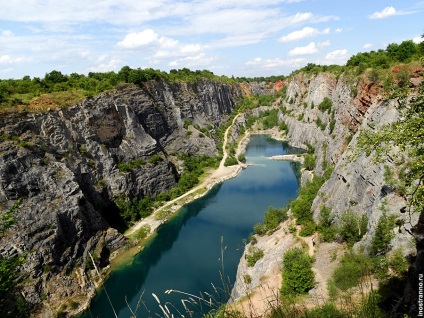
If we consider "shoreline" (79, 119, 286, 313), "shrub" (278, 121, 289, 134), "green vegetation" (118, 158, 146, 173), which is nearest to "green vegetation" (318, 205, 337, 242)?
"shoreline" (79, 119, 286, 313)

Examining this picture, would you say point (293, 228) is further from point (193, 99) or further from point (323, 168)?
point (193, 99)

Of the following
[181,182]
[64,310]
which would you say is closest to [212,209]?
[181,182]

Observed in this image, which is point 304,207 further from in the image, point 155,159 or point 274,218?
point 155,159

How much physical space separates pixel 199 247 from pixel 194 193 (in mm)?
17346

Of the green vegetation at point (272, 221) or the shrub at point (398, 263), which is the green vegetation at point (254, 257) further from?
the shrub at point (398, 263)

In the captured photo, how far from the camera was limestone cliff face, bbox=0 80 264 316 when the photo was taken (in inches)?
1181

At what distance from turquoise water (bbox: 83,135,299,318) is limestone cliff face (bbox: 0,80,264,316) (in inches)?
148

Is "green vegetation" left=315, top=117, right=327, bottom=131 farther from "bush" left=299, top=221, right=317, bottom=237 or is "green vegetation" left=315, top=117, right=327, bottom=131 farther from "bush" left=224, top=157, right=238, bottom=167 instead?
"bush" left=299, top=221, right=317, bottom=237

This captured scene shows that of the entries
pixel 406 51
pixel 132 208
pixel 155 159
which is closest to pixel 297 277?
pixel 406 51

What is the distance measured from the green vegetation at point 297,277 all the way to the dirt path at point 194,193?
79.3 feet

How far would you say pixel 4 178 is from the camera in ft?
104

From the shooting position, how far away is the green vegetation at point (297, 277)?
67.9 feet

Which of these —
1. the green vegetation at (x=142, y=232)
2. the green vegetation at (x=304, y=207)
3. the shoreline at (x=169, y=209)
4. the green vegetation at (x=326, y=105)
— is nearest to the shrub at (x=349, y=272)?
the green vegetation at (x=304, y=207)

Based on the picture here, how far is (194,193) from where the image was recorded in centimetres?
Answer: 5425
